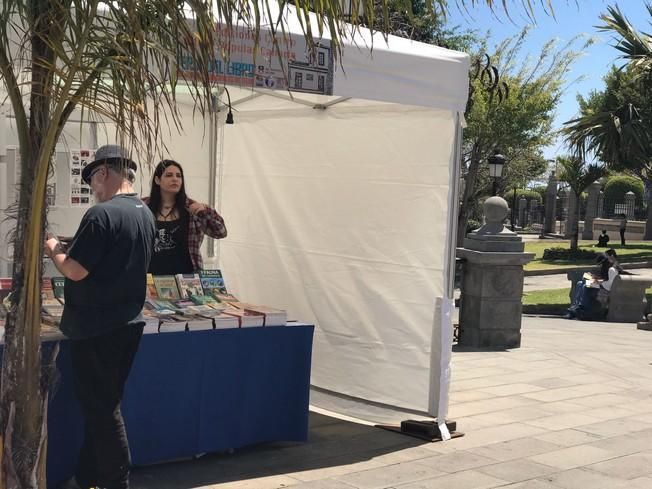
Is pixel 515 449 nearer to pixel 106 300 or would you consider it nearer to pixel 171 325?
pixel 171 325

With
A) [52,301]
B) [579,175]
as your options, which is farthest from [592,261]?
[52,301]

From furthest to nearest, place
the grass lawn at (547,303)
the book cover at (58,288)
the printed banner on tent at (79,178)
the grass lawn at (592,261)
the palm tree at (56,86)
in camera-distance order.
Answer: the grass lawn at (592,261), the grass lawn at (547,303), the printed banner on tent at (79,178), the book cover at (58,288), the palm tree at (56,86)

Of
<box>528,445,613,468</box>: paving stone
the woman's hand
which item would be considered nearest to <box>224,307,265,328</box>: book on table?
the woman's hand

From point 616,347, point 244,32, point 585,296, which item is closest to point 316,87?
point 244,32

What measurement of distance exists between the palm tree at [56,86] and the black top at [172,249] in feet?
9.60

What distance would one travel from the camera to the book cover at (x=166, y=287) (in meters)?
5.61

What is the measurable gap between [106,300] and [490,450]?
10.1 feet

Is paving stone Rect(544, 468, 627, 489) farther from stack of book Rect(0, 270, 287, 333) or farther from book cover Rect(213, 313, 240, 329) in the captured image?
book cover Rect(213, 313, 240, 329)

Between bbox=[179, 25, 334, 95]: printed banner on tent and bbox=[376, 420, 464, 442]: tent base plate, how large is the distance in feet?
8.36

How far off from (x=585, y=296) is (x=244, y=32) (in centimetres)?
1333

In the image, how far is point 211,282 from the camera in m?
5.96

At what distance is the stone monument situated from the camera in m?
10.8

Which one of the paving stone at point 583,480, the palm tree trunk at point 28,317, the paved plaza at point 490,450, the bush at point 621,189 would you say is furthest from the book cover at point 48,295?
the bush at point 621,189

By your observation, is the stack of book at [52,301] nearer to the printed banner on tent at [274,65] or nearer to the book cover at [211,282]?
the book cover at [211,282]
